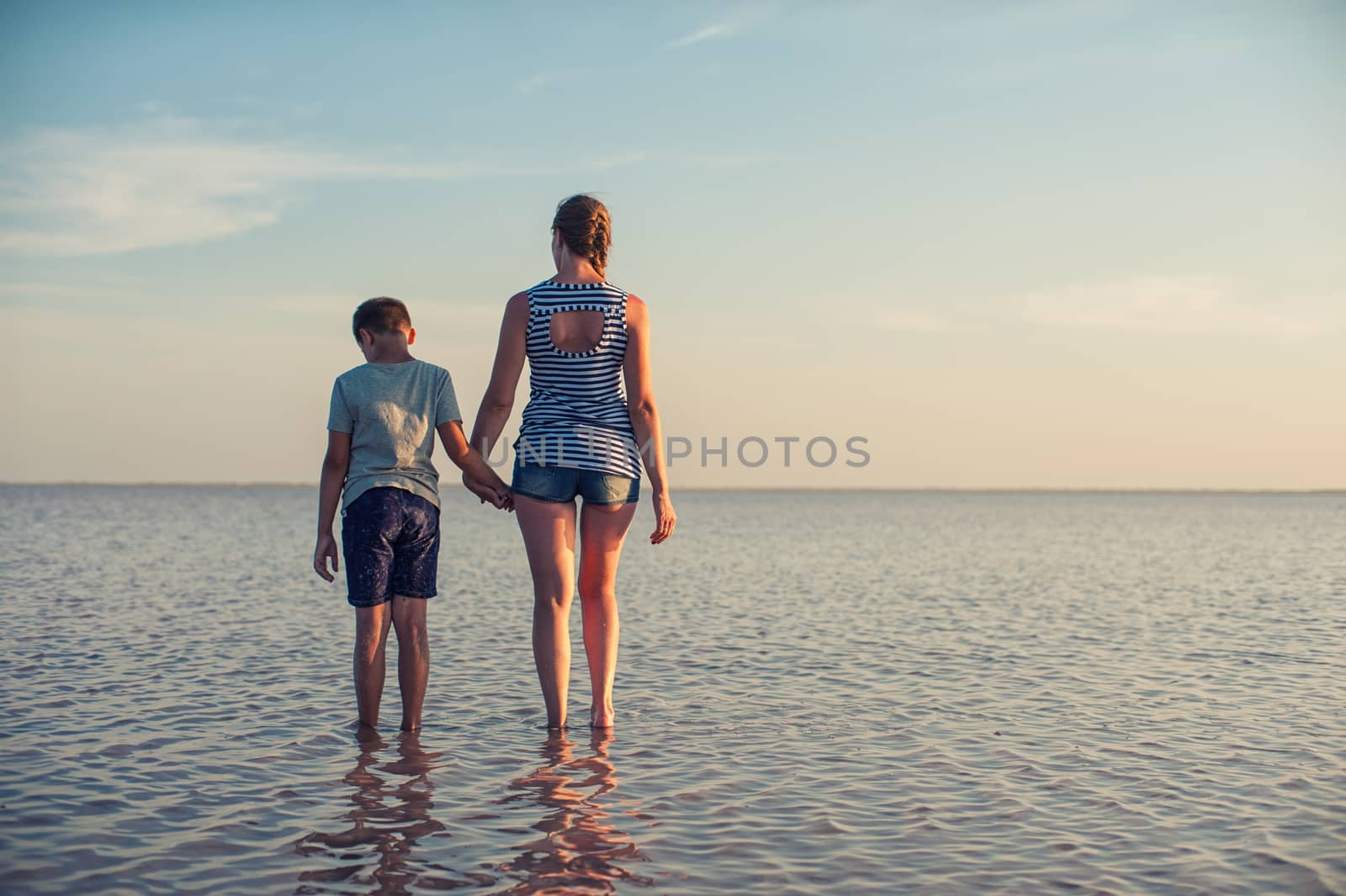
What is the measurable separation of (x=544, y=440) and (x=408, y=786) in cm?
150

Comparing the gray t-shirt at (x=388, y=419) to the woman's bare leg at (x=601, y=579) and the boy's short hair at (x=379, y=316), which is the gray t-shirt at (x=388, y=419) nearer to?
the boy's short hair at (x=379, y=316)

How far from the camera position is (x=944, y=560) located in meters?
23.6

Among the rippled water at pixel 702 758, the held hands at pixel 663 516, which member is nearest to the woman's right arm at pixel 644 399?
the held hands at pixel 663 516

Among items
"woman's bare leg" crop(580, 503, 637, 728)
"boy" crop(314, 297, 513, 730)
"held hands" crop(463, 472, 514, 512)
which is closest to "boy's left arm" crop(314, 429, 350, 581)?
"boy" crop(314, 297, 513, 730)

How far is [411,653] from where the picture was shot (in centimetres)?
527

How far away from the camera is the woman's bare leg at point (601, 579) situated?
16.4ft

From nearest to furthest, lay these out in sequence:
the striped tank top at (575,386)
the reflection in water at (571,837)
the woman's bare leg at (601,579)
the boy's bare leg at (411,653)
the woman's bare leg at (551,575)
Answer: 1. the reflection in water at (571,837)
2. the striped tank top at (575,386)
3. the woman's bare leg at (551,575)
4. the woman's bare leg at (601,579)
5. the boy's bare leg at (411,653)

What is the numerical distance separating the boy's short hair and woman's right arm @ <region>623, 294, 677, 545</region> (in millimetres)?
1095

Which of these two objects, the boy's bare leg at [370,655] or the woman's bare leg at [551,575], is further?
the boy's bare leg at [370,655]

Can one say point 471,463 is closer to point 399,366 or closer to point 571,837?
point 399,366

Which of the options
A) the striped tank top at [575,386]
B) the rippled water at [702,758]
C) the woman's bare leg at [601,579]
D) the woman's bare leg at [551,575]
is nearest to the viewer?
the rippled water at [702,758]

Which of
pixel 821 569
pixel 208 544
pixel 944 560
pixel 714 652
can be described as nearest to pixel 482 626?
pixel 714 652

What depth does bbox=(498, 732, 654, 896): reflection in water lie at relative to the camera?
11.3ft

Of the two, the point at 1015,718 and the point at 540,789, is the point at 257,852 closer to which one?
the point at 540,789
